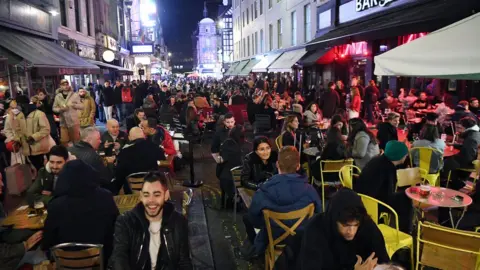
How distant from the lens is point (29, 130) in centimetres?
854

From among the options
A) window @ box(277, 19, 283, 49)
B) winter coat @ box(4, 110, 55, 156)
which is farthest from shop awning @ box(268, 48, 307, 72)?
winter coat @ box(4, 110, 55, 156)

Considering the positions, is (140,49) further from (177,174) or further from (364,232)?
(364,232)

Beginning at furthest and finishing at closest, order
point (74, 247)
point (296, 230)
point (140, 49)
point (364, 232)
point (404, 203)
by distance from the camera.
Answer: point (140, 49), point (404, 203), point (296, 230), point (74, 247), point (364, 232)

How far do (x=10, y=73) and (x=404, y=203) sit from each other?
43.4 ft

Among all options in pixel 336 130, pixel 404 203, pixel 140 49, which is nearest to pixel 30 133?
pixel 336 130

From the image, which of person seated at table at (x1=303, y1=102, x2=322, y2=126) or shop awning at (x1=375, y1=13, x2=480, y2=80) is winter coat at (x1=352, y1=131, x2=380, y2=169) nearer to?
shop awning at (x1=375, y1=13, x2=480, y2=80)

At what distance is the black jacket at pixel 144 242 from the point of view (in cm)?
328

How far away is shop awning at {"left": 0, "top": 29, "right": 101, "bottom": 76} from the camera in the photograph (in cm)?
1293

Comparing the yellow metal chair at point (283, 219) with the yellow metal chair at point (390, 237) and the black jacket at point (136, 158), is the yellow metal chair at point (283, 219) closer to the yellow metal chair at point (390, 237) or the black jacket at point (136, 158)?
the yellow metal chair at point (390, 237)

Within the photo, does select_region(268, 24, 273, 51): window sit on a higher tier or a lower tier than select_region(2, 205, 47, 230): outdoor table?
higher

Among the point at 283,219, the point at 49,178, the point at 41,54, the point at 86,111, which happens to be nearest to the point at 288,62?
the point at 41,54

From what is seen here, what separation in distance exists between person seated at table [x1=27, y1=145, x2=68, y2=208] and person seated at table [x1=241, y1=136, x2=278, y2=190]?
8.00 feet

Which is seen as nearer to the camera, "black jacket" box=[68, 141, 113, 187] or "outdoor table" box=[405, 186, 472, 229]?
"outdoor table" box=[405, 186, 472, 229]

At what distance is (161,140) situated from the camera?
334 inches
